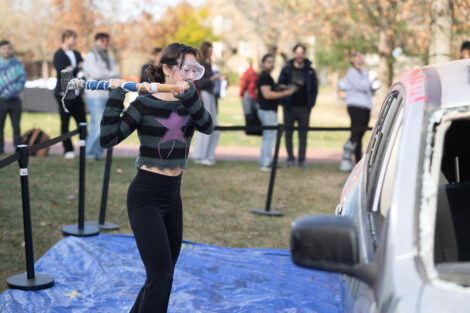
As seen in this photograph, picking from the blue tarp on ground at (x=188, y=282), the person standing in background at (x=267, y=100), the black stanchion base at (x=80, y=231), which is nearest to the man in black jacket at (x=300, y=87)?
the person standing in background at (x=267, y=100)

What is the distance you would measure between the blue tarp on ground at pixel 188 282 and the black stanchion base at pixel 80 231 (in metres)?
0.16

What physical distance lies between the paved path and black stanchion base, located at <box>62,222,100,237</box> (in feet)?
21.5

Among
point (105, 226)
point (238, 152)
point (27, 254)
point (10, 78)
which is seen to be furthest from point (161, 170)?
point (238, 152)

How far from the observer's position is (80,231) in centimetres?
705

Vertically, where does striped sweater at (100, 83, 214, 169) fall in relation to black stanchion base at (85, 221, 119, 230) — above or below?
above

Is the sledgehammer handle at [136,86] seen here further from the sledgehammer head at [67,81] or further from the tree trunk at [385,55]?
the tree trunk at [385,55]

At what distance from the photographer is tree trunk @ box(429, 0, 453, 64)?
445 inches

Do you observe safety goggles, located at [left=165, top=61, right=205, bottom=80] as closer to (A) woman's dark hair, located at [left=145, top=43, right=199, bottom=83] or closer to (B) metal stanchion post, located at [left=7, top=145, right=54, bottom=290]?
(A) woman's dark hair, located at [left=145, top=43, right=199, bottom=83]

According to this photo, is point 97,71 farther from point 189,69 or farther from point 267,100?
point 189,69

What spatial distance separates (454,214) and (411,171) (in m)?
1.03

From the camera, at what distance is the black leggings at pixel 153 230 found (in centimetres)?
381

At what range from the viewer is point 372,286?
2154mm

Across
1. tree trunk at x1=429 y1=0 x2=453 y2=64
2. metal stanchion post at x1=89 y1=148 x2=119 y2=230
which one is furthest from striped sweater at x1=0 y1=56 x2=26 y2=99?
tree trunk at x1=429 y1=0 x2=453 y2=64

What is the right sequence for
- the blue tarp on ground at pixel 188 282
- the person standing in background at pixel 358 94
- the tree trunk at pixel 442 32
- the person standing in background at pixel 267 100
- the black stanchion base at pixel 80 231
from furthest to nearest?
the person standing in background at pixel 267 100, the person standing in background at pixel 358 94, the tree trunk at pixel 442 32, the black stanchion base at pixel 80 231, the blue tarp on ground at pixel 188 282
